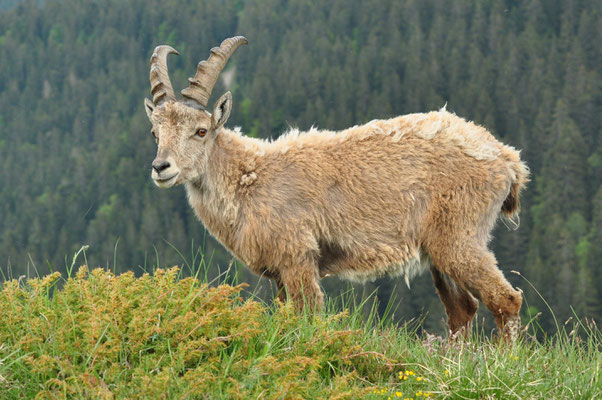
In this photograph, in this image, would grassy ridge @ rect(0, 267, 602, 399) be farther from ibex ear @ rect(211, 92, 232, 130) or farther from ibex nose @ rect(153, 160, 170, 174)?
ibex ear @ rect(211, 92, 232, 130)

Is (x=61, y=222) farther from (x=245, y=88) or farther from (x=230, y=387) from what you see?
(x=230, y=387)

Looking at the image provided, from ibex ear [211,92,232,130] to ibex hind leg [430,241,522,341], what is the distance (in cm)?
298

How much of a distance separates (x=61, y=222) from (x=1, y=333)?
5968 inches

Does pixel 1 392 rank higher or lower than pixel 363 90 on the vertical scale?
higher

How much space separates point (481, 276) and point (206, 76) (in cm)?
397

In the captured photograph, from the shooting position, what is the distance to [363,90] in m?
156

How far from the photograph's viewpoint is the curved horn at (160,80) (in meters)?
8.63

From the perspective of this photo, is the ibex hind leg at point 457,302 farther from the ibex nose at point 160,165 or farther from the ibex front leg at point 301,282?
the ibex nose at point 160,165

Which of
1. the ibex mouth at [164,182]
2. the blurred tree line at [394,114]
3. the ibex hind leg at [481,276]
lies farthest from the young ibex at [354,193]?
the blurred tree line at [394,114]

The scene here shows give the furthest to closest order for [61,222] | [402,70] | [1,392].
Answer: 1. [402,70]
2. [61,222]
3. [1,392]

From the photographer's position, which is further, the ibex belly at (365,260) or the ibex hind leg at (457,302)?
the ibex hind leg at (457,302)

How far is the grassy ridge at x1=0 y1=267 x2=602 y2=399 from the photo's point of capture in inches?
203

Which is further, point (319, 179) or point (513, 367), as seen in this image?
point (319, 179)

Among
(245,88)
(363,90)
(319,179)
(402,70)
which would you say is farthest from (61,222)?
(319,179)
